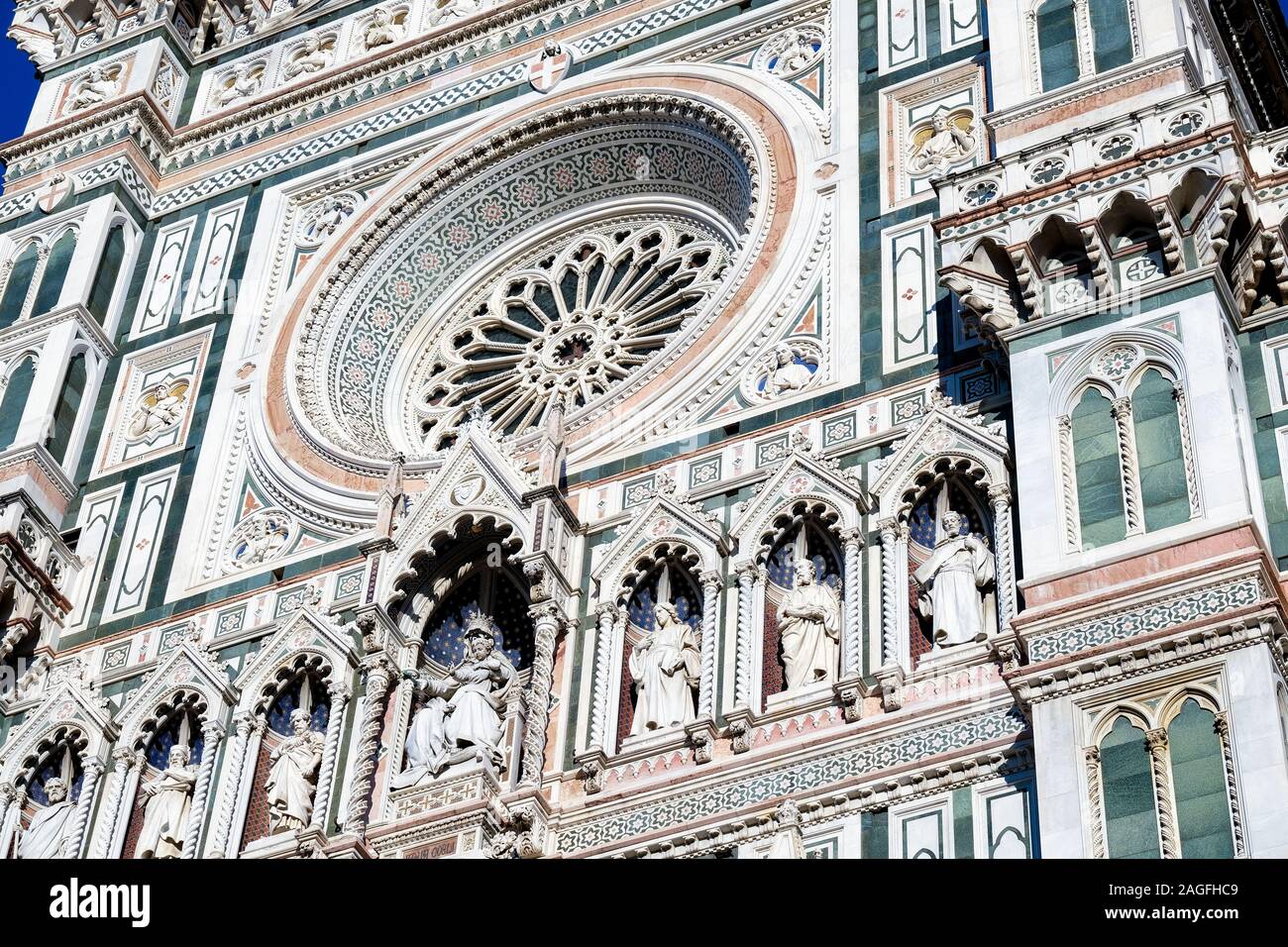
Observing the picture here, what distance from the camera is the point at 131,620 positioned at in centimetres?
1981

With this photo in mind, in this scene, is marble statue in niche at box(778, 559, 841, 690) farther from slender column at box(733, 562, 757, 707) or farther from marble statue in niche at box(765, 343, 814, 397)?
marble statue in niche at box(765, 343, 814, 397)

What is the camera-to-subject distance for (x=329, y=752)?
17750 millimetres

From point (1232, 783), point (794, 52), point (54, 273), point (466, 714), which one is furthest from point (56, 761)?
point (1232, 783)

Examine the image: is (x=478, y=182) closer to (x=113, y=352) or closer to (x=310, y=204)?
(x=310, y=204)

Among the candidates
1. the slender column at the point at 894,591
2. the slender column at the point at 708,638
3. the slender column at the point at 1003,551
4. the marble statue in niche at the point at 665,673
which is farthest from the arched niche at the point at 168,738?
the slender column at the point at 1003,551

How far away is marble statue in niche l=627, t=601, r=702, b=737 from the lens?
55.0 ft

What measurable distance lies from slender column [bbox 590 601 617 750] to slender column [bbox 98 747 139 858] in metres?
3.52

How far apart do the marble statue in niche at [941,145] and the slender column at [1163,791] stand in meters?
6.42

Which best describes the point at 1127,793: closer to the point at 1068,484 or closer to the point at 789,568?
the point at 1068,484

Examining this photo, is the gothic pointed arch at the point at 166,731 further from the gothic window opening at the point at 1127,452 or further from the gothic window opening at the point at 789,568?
the gothic window opening at the point at 1127,452

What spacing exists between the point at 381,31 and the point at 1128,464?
11.2 meters

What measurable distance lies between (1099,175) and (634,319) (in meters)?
4.99
